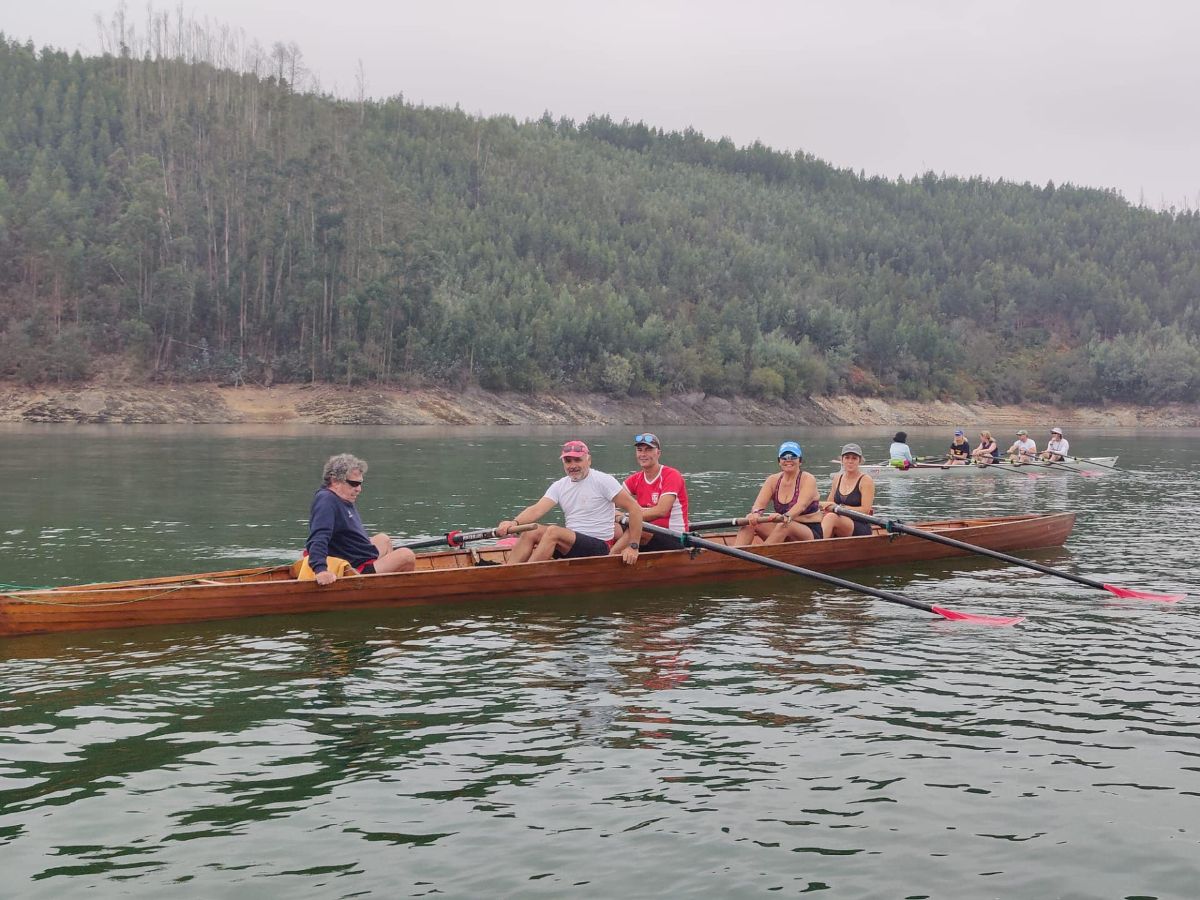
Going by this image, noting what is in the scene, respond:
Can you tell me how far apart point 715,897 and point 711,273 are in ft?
423

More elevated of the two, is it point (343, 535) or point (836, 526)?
point (343, 535)

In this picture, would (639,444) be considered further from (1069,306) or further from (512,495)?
(1069,306)

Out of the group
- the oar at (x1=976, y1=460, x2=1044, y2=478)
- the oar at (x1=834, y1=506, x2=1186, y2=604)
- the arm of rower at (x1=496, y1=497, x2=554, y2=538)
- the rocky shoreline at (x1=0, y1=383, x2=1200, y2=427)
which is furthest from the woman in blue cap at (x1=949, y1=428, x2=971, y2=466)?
the rocky shoreline at (x1=0, y1=383, x2=1200, y2=427)

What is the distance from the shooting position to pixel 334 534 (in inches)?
560

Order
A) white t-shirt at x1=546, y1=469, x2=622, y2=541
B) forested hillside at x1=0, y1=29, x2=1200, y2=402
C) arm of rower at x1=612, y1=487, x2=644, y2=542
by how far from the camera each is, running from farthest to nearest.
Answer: forested hillside at x1=0, y1=29, x2=1200, y2=402 → white t-shirt at x1=546, y1=469, x2=622, y2=541 → arm of rower at x1=612, y1=487, x2=644, y2=542

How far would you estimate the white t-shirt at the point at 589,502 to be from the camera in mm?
15258

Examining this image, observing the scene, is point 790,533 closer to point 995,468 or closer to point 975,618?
point 975,618

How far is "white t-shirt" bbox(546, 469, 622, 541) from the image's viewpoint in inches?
601

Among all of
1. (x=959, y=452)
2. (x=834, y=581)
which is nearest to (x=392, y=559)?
(x=834, y=581)

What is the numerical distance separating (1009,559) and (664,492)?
6.01m

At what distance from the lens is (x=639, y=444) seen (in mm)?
15680

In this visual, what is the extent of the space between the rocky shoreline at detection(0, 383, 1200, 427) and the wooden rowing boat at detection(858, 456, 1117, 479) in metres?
49.1

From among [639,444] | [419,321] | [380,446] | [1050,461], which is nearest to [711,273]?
[419,321]

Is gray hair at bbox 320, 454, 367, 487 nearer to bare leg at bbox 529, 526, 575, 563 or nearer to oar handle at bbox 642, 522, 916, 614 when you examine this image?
bare leg at bbox 529, 526, 575, 563
